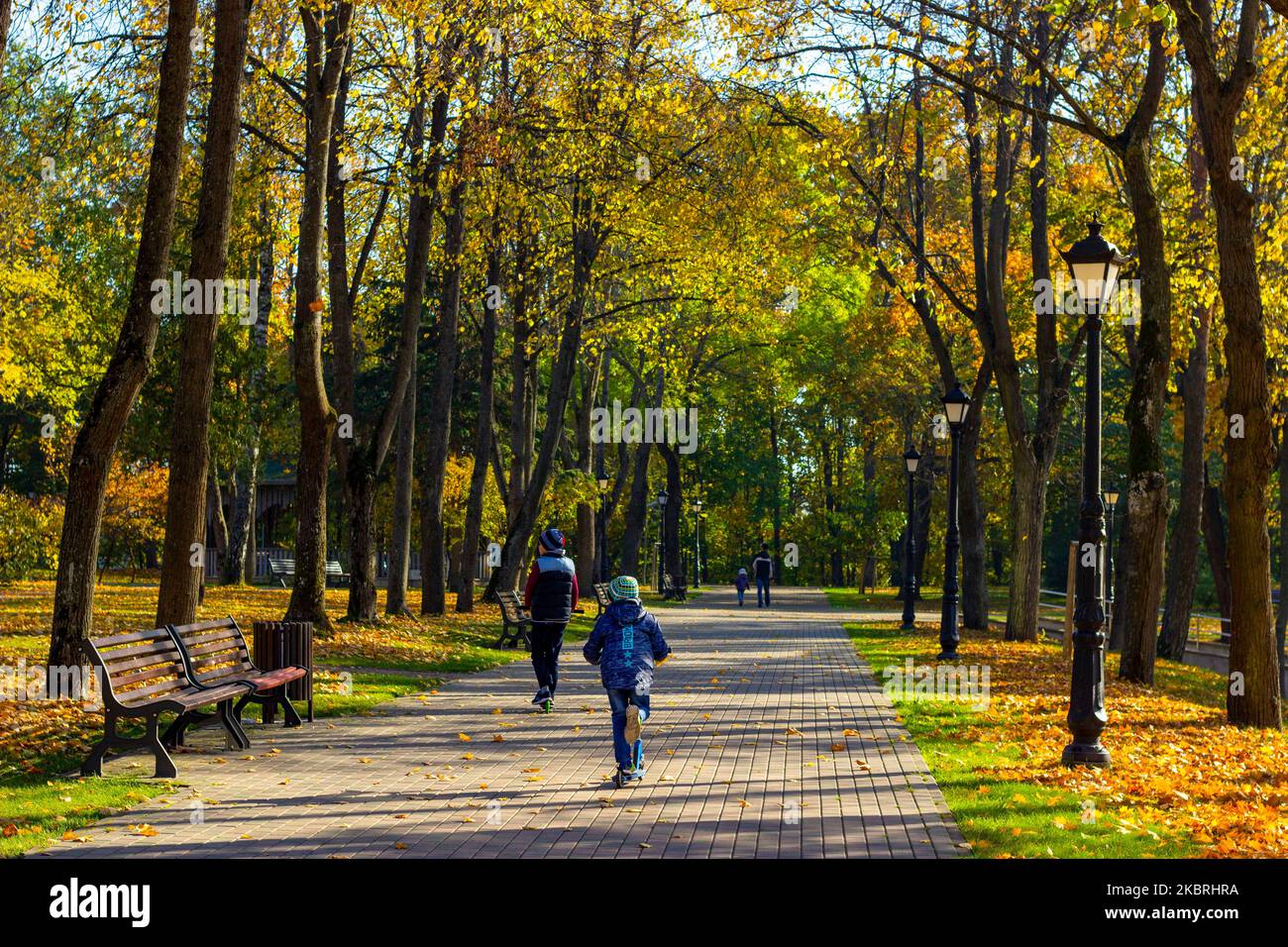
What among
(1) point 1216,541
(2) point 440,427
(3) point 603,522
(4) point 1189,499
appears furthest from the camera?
(3) point 603,522

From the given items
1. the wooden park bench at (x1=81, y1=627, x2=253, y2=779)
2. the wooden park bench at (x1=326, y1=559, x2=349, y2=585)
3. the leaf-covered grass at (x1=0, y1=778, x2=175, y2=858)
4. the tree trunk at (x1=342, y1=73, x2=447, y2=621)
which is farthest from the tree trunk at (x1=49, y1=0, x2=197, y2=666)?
the wooden park bench at (x1=326, y1=559, x2=349, y2=585)

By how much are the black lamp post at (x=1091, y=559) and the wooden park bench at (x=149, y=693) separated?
6.59m

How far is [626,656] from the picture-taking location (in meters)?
10.2

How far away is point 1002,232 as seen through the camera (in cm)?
2650

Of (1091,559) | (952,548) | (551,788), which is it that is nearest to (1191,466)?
(952,548)

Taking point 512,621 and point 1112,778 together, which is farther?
point 512,621

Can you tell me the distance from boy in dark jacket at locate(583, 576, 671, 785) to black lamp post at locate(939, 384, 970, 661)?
1290 cm

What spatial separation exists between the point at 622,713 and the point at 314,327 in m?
11.3

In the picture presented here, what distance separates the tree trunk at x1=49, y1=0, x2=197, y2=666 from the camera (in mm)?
13203

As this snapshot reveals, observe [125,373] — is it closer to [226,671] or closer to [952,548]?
[226,671]

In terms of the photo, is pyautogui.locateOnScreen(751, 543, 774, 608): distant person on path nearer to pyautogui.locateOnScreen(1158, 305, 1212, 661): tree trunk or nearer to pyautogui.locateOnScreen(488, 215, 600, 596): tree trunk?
pyautogui.locateOnScreen(488, 215, 600, 596): tree trunk
